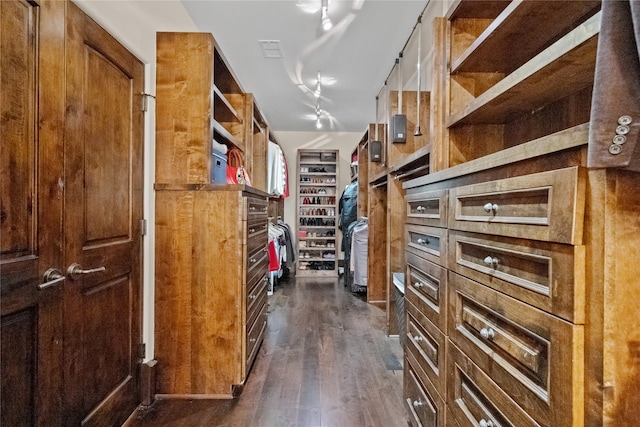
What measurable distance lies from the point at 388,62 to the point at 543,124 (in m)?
2.35

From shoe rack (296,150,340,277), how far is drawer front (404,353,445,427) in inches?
161

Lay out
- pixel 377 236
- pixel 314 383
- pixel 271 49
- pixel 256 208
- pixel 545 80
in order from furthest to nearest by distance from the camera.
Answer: pixel 377 236 → pixel 271 49 → pixel 256 208 → pixel 314 383 → pixel 545 80

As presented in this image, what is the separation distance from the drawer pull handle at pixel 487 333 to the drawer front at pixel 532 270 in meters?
0.13

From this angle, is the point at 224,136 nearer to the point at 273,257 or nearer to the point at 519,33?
the point at 273,257

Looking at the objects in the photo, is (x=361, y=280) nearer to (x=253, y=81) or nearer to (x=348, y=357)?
(x=348, y=357)

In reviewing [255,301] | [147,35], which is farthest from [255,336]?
[147,35]

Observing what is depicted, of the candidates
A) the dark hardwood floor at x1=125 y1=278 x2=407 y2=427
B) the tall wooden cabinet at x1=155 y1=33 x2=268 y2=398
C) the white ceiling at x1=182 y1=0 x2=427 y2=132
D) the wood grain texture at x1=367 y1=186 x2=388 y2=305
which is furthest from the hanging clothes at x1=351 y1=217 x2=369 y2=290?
the tall wooden cabinet at x1=155 y1=33 x2=268 y2=398

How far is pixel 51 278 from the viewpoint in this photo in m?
1.23

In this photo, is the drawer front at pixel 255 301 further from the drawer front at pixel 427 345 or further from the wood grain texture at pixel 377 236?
the wood grain texture at pixel 377 236

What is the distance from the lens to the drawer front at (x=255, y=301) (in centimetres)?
217

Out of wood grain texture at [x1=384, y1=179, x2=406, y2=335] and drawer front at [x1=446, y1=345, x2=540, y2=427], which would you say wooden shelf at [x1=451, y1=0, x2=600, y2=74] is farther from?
wood grain texture at [x1=384, y1=179, x2=406, y2=335]

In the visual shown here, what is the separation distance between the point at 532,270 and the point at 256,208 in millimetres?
1867

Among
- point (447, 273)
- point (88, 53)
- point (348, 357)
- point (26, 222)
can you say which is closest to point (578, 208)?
point (447, 273)

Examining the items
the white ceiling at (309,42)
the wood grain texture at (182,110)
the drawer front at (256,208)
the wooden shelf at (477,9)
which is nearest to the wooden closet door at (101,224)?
the wood grain texture at (182,110)
